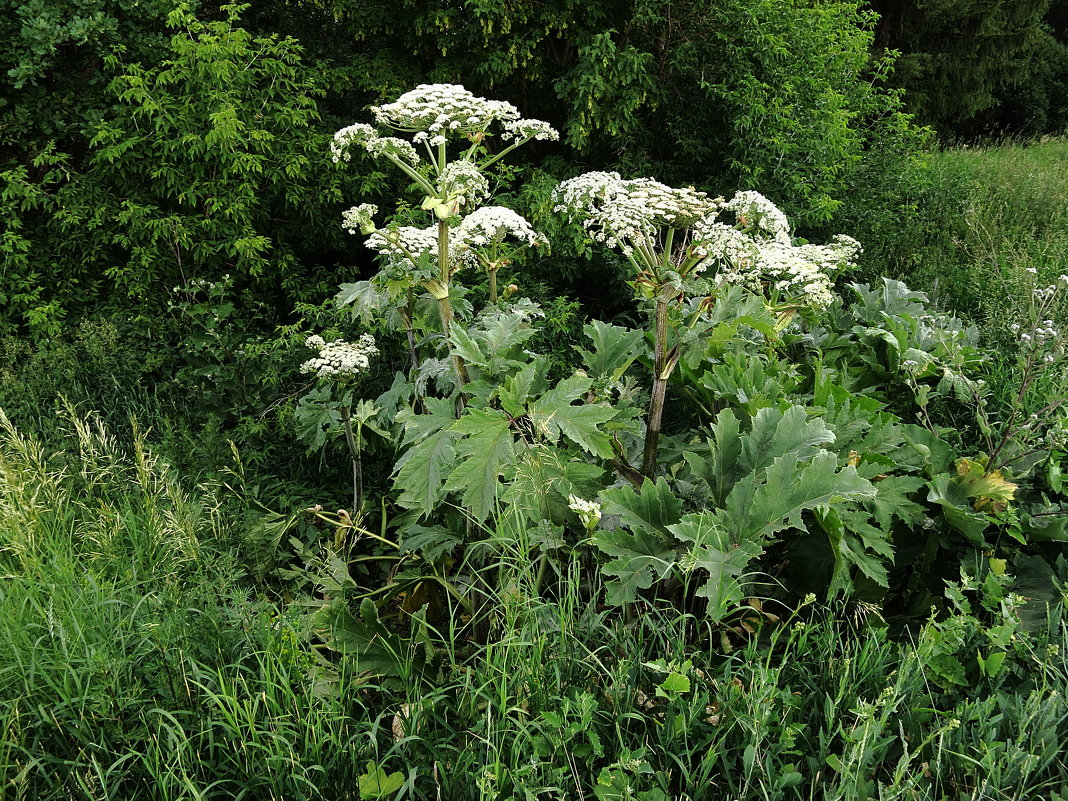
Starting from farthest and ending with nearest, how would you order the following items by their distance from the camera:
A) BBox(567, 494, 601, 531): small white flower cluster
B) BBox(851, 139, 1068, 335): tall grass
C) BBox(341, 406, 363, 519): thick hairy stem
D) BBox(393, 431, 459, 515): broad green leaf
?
1. BBox(851, 139, 1068, 335): tall grass
2. BBox(341, 406, 363, 519): thick hairy stem
3. BBox(393, 431, 459, 515): broad green leaf
4. BBox(567, 494, 601, 531): small white flower cluster

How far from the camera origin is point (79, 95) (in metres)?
5.48

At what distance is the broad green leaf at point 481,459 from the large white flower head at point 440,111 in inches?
39.6

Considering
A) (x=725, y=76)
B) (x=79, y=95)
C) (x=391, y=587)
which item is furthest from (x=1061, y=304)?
(x=79, y=95)

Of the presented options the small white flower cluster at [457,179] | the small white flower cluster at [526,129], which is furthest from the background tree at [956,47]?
the small white flower cluster at [457,179]

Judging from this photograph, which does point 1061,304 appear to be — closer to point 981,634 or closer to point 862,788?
point 981,634

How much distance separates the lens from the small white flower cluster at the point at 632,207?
97.3 inches

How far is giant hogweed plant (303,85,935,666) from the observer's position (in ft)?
6.90

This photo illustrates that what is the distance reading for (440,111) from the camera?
2473 millimetres

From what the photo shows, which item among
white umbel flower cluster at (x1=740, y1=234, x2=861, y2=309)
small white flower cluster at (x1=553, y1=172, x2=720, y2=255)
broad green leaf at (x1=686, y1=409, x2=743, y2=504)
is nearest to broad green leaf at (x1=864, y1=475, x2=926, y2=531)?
broad green leaf at (x1=686, y1=409, x2=743, y2=504)

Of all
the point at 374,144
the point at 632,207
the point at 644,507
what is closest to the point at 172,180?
the point at 374,144

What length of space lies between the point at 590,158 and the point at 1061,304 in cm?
350

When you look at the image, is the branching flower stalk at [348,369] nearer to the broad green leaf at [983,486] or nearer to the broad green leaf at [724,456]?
the broad green leaf at [724,456]

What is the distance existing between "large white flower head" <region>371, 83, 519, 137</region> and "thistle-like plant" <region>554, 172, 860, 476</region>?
469 millimetres

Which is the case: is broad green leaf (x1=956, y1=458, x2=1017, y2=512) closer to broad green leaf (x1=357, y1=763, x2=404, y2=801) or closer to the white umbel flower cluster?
the white umbel flower cluster
